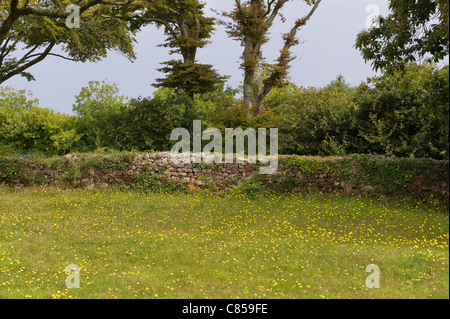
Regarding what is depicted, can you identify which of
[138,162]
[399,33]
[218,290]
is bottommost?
[218,290]

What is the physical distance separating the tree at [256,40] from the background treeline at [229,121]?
63.4 inches

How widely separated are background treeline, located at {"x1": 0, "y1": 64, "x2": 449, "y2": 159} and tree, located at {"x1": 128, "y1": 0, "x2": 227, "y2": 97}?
1340 mm

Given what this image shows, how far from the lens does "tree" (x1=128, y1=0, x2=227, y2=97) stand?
982 inches

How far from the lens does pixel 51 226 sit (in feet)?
37.7

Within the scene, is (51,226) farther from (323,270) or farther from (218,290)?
(323,270)

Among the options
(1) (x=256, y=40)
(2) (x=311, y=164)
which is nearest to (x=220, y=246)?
(2) (x=311, y=164)

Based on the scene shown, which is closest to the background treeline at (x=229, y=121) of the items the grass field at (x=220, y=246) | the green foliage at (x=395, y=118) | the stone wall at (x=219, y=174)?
the green foliage at (x=395, y=118)

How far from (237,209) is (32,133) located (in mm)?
14728

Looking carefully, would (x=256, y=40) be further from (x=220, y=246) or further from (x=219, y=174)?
(x=220, y=246)

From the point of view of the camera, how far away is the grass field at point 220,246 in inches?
282

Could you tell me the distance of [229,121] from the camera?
67.5 feet

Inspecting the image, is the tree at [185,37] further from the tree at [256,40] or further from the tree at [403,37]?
the tree at [403,37]
